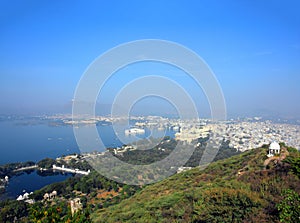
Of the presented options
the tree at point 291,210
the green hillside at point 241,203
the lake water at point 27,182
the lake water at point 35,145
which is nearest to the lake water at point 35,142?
the lake water at point 35,145

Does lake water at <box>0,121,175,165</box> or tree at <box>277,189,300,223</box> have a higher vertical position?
tree at <box>277,189,300,223</box>

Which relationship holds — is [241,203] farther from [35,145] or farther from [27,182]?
[35,145]

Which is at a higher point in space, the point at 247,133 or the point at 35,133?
the point at 247,133

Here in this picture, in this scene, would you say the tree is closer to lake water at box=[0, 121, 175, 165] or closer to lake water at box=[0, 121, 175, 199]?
lake water at box=[0, 121, 175, 199]

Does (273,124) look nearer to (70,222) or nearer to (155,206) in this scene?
(155,206)

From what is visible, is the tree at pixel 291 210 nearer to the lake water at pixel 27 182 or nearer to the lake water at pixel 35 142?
the lake water at pixel 27 182

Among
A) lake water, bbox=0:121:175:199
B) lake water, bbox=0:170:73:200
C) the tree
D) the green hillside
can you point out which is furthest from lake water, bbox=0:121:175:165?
the tree

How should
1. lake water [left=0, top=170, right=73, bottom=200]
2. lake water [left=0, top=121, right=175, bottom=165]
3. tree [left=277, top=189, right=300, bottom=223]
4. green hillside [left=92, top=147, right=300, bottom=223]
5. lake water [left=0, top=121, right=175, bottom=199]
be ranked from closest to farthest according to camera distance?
tree [left=277, top=189, right=300, bottom=223]
green hillside [left=92, top=147, right=300, bottom=223]
lake water [left=0, top=170, right=73, bottom=200]
lake water [left=0, top=121, right=175, bottom=199]
lake water [left=0, top=121, right=175, bottom=165]

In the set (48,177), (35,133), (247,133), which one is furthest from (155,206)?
(35,133)
